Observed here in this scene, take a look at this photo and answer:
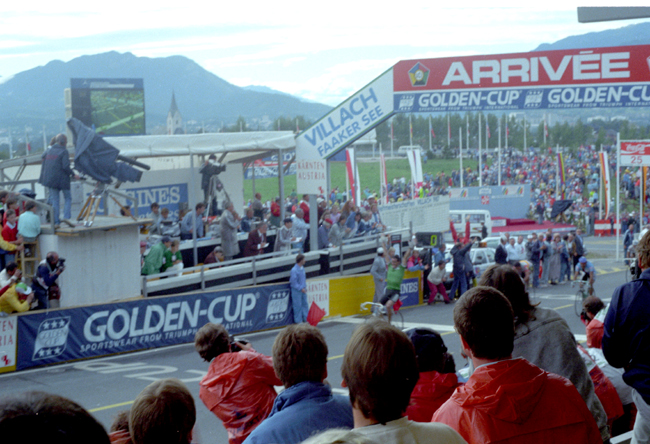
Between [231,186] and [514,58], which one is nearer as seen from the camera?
[514,58]

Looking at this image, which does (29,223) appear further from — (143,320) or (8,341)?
(143,320)

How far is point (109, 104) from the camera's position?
42.0 metres

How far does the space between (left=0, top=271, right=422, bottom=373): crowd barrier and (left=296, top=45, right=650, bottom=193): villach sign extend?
3446 millimetres

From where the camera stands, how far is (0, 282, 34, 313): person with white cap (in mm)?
12027

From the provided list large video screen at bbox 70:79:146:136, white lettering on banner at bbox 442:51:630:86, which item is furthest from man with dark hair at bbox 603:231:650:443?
large video screen at bbox 70:79:146:136

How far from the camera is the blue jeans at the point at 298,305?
1670 cm

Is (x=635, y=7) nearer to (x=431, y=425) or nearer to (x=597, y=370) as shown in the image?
(x=597, y=370)

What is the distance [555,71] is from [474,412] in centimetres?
1463

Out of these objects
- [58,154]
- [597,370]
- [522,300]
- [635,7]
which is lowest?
[597,370]

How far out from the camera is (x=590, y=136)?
5531 inches

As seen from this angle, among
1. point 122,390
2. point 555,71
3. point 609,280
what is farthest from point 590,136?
point 122,390

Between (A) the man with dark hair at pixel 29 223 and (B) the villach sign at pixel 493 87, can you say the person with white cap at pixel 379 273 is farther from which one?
(A) the man with dark hair at pixel 29 223

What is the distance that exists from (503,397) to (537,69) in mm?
14559

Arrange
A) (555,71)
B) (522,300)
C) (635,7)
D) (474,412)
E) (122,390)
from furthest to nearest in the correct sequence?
(555,71) < (122,390) < (635,7) < (522,300) < (474,412)
